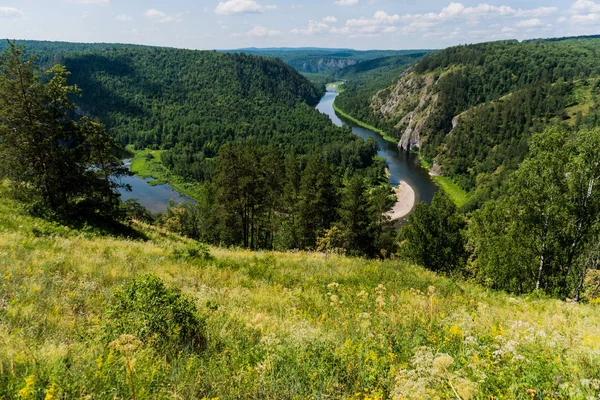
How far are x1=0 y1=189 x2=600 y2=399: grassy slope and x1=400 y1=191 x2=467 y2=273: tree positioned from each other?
930 inches

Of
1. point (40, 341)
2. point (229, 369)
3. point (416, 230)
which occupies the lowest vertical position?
point (416, 230)

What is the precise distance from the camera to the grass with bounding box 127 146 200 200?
92.9m

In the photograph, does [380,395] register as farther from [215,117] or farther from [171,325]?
[215,117]

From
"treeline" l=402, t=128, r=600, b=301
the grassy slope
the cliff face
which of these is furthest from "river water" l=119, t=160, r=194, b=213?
the cliff face

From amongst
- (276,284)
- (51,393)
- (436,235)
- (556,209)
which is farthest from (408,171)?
(51,393)

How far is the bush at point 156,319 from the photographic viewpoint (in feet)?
16.6

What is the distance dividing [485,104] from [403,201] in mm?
87364

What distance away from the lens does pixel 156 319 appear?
17.3ft

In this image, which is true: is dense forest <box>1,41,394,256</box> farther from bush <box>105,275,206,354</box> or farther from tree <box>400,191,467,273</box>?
bush <box>105,275,206,354</box>

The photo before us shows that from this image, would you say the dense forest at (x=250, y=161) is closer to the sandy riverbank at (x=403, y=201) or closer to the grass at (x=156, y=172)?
the grass at (x=156, y=172)

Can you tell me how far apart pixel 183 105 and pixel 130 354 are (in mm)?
198039

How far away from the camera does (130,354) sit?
433cm

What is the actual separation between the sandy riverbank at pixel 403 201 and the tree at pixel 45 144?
195 ft

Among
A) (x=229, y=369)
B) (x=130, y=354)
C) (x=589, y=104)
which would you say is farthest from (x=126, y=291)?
(x=589, y=104)
